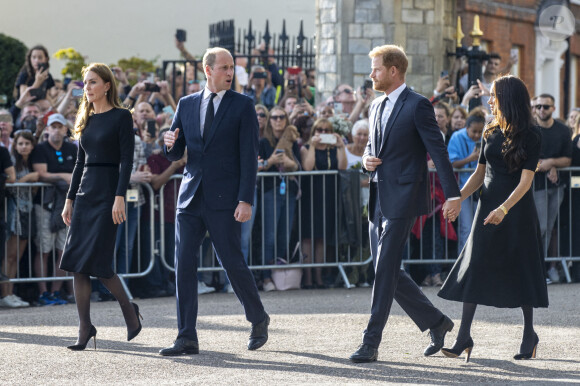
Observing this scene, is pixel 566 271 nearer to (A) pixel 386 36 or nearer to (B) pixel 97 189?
(B) pixel 97 189

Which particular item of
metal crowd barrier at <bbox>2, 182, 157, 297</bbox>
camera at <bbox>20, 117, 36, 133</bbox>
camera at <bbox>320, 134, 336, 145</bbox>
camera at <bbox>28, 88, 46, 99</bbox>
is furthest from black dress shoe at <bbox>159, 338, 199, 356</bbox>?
camera at <bbox>28, 88, 46, 99</bbox>

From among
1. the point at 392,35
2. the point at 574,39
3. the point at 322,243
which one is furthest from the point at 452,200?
the point at 574,39

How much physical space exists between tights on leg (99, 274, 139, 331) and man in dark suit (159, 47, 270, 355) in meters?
0.55

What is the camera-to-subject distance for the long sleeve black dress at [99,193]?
8.16 m

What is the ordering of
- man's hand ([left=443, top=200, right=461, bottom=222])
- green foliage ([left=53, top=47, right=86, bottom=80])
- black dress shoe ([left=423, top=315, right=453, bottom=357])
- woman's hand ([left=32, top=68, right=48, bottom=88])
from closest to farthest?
man's hand ([left=443, top=200, right=461, bottom=222]) < black dress shoe ([left=423, top=315, right=453, bottom=357]) < woman's hand ([left=32, top=68, right=48, bottom=88]) < green foliage ([left=53, top=47, right=86, bottom=80])

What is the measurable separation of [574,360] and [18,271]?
19.4 feet

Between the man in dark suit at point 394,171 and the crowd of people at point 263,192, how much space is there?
4.65m

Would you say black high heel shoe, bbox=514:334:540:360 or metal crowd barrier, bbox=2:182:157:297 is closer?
black high heel shoe, bbox=514:334:540:360

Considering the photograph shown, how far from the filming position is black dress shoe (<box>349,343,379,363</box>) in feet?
24.7

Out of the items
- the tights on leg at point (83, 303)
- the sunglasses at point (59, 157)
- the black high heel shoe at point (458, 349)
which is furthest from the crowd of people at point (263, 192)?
the black high heel shoe at point (458, 349)

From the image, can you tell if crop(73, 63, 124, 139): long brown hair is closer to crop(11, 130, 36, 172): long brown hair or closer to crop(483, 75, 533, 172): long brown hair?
crop(483, 75, 533, 172): long brown hair

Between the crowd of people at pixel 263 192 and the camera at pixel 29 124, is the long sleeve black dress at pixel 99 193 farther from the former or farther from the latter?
the camera at pixel 29 124

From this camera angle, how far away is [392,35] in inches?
872

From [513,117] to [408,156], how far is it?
0.71m
